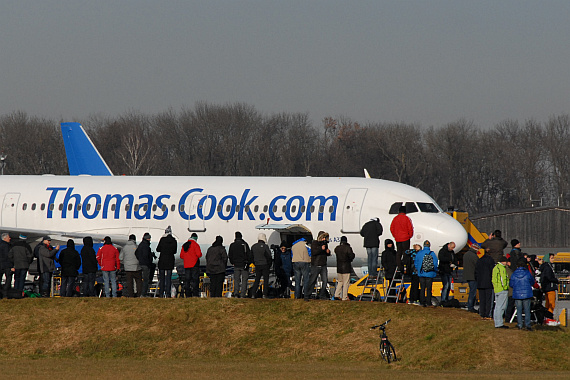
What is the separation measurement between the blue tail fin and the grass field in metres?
26.3

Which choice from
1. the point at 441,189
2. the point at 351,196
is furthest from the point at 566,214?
the point at 351,196

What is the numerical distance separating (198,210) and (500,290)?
15.8m

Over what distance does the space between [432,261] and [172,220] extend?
1359cm

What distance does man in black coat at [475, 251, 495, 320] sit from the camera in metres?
30.2

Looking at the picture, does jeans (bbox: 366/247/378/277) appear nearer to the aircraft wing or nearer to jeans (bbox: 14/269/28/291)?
the aircraft wing

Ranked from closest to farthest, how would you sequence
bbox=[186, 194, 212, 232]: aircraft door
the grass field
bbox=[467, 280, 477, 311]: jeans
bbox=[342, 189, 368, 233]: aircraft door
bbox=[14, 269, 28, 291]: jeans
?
the grass field < bbox=[467, 280, 477, 311]: jeans < bbox=[14, 269, 28, 291]: jeans < bbox=[342, 189, 368, 233]: aircraft door < bbox=[186, 194, 212, 232]: aircraft door

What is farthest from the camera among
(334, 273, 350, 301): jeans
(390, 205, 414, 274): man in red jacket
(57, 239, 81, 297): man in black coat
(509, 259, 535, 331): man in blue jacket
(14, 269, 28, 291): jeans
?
(14, 269, 28, 291): jeans

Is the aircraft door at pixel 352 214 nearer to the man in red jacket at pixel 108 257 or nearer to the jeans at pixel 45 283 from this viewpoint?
the man in red jacket at pixel 108 257

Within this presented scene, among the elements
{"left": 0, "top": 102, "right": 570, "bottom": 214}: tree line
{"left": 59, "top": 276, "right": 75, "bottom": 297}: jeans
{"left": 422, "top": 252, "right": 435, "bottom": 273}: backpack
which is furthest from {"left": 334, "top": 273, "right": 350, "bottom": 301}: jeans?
{"left": 0, "top": 102, "right": 570, "bottom": 214}: tree line

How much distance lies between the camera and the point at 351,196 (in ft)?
127

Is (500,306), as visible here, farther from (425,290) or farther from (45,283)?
(45,283)

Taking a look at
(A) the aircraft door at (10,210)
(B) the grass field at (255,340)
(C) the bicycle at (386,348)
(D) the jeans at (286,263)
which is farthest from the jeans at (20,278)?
(C) the bicycle at (386,348)

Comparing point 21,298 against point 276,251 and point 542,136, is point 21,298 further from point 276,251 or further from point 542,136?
point 542,136

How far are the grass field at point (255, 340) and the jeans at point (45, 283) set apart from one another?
1407 millimetres
